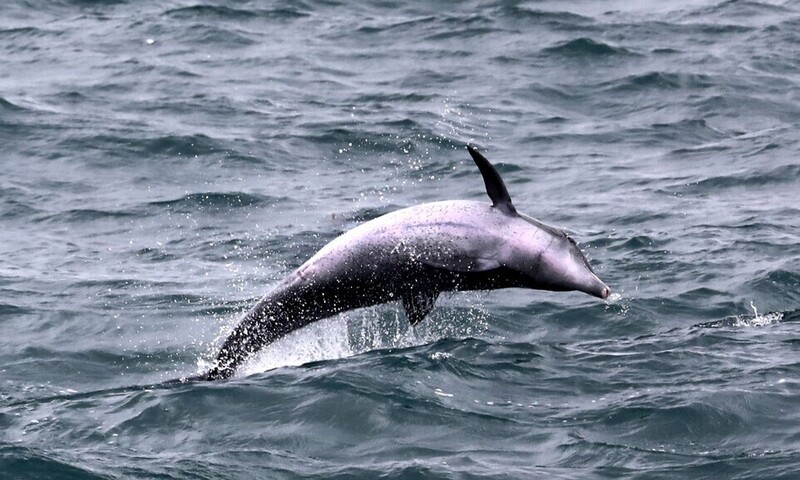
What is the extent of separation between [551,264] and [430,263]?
2.81 feet

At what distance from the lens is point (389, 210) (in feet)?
52.3

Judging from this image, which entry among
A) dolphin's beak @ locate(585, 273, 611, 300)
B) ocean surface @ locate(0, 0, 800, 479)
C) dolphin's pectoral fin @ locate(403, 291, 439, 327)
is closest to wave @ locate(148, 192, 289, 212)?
ocean surface @ locate(0, 0, 800, 479)

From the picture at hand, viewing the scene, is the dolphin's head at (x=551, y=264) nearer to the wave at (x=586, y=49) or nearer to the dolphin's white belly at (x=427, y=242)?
the dolphin's white belly at (x=427, y=242)

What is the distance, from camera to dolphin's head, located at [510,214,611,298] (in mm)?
9938

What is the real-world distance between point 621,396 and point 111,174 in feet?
30.7

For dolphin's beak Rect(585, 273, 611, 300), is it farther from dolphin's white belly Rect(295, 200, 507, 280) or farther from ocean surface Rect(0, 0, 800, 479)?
ocean surface Rect(0, 0, 800, 479)

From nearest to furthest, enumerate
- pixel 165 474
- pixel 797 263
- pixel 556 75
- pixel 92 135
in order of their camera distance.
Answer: pixel 165 474, pixel 797 263, pixel 92 135, pixel 556 75

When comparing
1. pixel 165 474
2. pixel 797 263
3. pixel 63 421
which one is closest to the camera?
pixel 165 474

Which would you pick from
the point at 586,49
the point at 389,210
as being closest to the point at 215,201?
the point at 389,210

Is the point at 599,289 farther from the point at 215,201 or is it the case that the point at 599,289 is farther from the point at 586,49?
the point at 586,49

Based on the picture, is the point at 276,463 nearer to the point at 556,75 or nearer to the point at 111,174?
the point at 111,174

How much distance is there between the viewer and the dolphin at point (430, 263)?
32.8 ft

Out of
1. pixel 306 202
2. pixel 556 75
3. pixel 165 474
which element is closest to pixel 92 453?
pixel 165 474

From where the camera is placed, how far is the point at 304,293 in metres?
10.3
